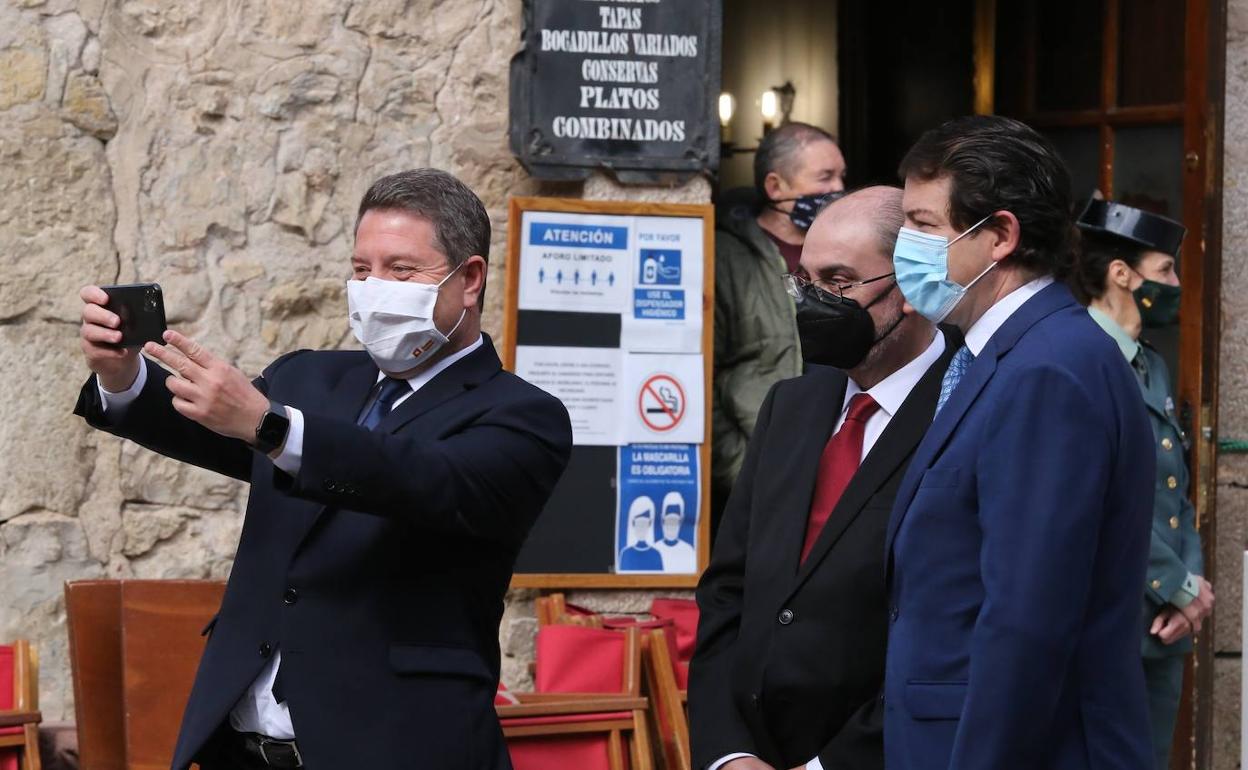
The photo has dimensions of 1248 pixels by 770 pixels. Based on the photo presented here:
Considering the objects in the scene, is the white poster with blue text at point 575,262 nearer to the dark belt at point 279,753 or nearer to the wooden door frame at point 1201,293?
the wooden door frame at point 1201,293

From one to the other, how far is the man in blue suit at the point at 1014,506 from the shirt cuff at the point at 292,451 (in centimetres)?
92

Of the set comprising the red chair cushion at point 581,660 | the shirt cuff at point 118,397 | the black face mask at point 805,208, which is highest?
the black face mask at point 805,208

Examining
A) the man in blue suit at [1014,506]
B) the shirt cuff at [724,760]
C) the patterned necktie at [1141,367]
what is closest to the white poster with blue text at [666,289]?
the patterned necktie at [1141,367]

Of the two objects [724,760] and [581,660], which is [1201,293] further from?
[724,760]

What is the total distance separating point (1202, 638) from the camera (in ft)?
17.6

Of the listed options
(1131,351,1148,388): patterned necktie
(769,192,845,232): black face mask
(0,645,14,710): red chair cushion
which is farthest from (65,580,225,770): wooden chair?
(1131,351,1148,388): patterned necktie

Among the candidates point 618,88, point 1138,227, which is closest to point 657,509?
point 618,88

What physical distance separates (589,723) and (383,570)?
1162mm

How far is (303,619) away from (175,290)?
2.21 meters

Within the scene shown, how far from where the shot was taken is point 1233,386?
5.70 meters

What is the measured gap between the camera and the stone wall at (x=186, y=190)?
4656mm

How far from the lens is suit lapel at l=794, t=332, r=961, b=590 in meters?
2.97

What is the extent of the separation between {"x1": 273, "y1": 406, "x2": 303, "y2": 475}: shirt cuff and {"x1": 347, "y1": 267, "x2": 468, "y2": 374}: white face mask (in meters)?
0.36

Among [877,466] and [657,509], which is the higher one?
[877,466]
